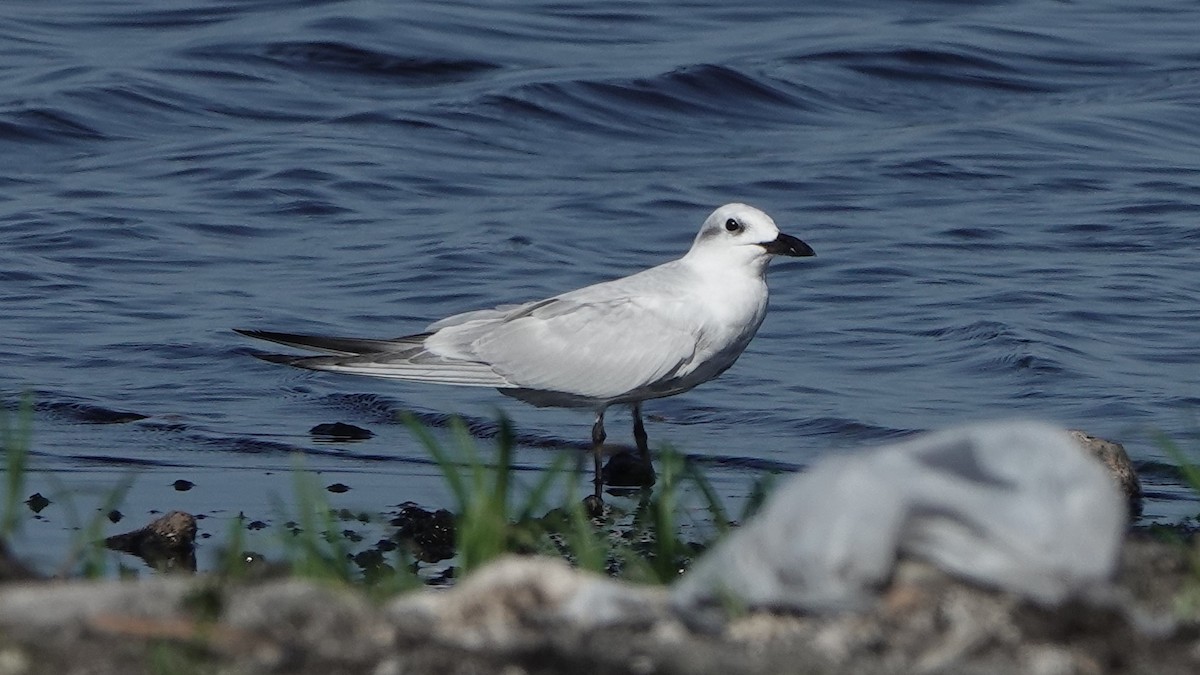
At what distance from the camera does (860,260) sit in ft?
31.8

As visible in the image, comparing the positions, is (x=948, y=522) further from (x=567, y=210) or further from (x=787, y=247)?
(x=567, y=210)

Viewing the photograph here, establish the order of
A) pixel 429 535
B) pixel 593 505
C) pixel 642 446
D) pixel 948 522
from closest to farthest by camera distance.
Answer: pixel 948 522
pixel 429 535
pixel 593 505
pixel 642 446

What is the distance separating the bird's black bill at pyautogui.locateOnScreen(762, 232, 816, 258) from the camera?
686cm

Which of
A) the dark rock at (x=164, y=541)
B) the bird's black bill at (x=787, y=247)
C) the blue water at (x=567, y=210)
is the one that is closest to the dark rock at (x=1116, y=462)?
the blue water at (x=567, y=210)

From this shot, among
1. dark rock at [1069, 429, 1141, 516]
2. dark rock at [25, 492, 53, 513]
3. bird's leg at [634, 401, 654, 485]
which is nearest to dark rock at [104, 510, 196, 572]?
dark rock at [25, 492, 53, 513]

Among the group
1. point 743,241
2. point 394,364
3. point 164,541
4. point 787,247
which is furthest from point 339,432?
point 164,541

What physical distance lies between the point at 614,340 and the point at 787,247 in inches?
28.3

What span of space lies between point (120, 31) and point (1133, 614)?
12.1 metres

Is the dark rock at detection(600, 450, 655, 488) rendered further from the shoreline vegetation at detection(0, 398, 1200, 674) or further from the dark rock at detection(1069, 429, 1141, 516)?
the shoreline vegetation at detection(0, 398, 1200, 674)

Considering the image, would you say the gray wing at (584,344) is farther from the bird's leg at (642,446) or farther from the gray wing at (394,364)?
the bird's leg at (642,446)

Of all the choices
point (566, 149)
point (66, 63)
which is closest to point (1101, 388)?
point (566, 149)

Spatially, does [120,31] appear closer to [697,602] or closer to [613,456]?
[613,456]

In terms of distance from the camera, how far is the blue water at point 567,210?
750cm

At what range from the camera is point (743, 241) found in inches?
271
